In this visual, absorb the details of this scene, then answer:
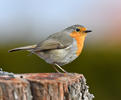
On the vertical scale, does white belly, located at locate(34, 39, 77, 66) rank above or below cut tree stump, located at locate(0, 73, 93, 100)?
above

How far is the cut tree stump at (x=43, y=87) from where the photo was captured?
14.0ft

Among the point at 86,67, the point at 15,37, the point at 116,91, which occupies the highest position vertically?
the point at 15,37

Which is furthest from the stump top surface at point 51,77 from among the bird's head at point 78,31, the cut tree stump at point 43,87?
the bird's head at point 78,31

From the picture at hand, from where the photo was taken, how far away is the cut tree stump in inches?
167

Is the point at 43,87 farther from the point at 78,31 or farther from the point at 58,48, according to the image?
the point at 78,31

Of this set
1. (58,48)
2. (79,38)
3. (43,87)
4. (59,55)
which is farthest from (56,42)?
(43,87)

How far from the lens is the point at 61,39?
584 centimetres

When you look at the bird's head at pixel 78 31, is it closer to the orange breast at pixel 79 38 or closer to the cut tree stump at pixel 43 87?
the orange breast at pixel 79 38

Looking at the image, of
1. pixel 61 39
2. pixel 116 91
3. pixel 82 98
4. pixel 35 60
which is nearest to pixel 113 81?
pixel 116 91

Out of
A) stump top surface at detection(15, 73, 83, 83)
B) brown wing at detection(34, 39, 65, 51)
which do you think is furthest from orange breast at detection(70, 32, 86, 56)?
stump top surface at detection(15, 73, 83, 83)

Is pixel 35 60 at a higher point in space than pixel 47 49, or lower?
lower

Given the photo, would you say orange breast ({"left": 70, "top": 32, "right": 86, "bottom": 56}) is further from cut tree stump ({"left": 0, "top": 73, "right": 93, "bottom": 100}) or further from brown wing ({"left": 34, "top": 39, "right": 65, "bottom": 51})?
cut tree stump ({"left": 0, "top": 73, "right": 93, "bottom": 100})

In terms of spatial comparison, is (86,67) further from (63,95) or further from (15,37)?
Result: (63,95)

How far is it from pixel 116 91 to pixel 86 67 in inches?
31.3
